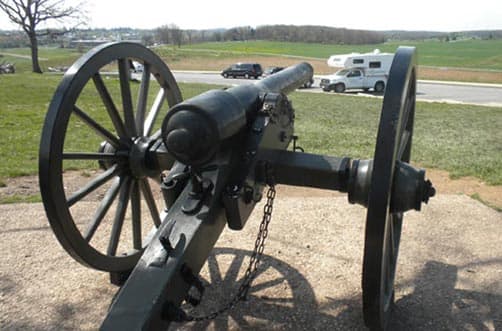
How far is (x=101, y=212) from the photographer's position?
3.17 meters

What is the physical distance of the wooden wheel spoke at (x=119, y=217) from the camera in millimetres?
3234

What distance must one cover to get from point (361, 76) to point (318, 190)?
68.7 feet

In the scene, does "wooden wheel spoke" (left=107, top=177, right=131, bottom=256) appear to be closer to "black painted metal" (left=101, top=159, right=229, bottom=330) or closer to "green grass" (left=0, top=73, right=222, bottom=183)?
"black painted metal" (left=101, top=159, right=229, bottom=330)

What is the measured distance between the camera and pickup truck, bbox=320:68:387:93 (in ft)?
83.5

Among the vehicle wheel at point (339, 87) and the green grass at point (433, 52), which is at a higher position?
the green grass at point (433, 52)

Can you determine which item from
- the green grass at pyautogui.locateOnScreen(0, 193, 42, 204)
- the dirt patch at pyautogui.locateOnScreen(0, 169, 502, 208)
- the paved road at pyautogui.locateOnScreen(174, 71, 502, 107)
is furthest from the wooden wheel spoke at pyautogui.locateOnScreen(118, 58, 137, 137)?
the paved road at pyautogui.locateOnScreen(174, 71, 502, 107)

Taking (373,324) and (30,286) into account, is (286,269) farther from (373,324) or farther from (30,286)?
(30,286)

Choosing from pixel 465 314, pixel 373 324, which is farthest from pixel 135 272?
pixel 465 314

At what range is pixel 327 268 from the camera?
3873mm

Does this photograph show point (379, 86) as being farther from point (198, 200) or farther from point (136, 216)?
point (198, 200)

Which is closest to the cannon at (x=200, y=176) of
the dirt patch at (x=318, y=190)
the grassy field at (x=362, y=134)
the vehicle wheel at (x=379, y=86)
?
the dirt patch at (x=318, y=190)

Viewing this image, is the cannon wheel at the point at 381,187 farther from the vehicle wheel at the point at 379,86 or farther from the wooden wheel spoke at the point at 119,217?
the vehicle wheel at the point at 379,86

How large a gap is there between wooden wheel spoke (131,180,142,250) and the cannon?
0.03 feet

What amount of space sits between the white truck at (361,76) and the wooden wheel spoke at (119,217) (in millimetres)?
22963
